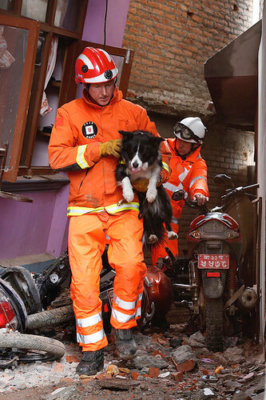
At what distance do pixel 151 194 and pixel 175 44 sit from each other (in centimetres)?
555

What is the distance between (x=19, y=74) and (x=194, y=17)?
16.8ft

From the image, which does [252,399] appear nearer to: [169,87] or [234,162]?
[169,87]

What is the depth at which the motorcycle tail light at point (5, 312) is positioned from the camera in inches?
153

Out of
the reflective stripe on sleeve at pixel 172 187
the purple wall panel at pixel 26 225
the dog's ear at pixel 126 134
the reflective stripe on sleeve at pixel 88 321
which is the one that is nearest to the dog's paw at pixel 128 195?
the dog's ear at pixel 126 134

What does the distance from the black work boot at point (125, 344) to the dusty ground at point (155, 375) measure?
99 millimetres

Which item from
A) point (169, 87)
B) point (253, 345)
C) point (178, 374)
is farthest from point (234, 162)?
point (178, 374)

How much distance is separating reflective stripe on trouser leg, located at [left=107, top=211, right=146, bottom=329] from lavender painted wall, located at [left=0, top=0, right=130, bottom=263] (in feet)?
7.70

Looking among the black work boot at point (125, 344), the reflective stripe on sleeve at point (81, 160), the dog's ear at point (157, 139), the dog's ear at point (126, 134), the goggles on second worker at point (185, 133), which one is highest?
the goggles on second worker at point (185, 133)

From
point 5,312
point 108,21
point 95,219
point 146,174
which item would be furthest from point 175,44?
point 5,312

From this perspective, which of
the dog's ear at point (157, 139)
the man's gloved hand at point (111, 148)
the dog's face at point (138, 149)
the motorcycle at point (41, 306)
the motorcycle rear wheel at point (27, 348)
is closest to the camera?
the motorcycle rear wheel at point (27, 348)

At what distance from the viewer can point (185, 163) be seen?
612 cm

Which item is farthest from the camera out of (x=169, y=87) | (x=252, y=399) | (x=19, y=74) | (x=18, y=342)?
(x=169, y=87)

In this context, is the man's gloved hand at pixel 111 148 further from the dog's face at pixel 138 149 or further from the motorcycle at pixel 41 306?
the motorcycle at pixel 41 306

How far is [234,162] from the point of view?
35.6 ft
